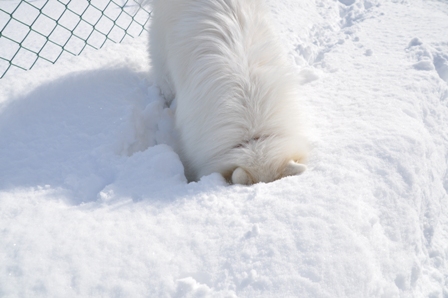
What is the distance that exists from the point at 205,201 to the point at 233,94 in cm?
85

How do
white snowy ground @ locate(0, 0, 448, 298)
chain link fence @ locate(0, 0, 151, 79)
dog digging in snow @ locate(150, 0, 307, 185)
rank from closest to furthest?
white snowy ground @ locate(0, 0, 448, 298) → dog digging in snow @ locate(150, 0, 307, 185) → chain link fence @ locate(0, 0, 151, 79)

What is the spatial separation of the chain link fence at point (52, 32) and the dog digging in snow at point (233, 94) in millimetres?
1283

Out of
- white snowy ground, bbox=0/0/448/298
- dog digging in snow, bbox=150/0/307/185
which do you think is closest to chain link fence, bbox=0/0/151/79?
white snowy ground, bbox=0/0/448/298

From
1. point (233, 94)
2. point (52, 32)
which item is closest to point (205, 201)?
point (233, 94)

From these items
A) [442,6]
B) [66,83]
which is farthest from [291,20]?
[66,83]

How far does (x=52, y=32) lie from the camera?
4.14 meters

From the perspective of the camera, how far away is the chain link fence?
373 centimetres

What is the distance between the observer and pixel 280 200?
6.17 feet

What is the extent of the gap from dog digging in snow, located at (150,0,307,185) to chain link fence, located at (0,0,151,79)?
4.21 ft

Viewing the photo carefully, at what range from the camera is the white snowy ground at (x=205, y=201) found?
1536 millimetres

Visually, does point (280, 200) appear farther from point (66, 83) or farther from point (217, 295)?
point (66, 83)

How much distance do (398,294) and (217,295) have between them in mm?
929

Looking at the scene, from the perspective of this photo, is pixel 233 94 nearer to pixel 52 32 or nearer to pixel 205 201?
pixel 205 201

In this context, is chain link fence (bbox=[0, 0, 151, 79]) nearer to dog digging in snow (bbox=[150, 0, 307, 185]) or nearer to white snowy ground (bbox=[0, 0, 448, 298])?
white snowy ground (bbox=[0, 0, 448, 298])
